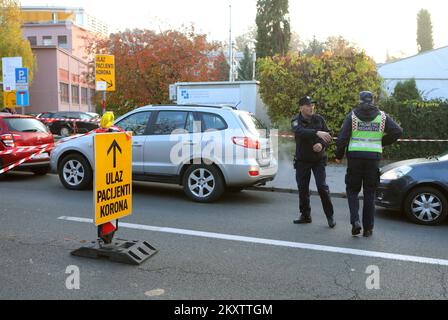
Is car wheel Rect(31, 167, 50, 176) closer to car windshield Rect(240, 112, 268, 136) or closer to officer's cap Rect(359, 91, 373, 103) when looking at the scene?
car windshield Rect(240, 112, 268, 136)

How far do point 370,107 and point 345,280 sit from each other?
2.32m

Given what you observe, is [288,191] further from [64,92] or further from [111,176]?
[64,92]

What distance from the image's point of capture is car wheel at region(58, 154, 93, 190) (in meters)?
8.66

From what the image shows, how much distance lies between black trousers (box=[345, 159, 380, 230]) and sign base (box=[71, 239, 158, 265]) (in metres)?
2.57

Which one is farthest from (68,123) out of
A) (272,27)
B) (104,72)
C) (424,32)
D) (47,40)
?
(424,32)

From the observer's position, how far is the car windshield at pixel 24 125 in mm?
9961

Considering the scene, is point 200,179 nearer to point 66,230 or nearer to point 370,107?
point 66,230

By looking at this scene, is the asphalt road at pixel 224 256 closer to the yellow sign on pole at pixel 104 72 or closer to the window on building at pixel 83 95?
the yellow sign on pole at pixel 104 72

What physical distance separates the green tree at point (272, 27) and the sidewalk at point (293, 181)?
25.6 m

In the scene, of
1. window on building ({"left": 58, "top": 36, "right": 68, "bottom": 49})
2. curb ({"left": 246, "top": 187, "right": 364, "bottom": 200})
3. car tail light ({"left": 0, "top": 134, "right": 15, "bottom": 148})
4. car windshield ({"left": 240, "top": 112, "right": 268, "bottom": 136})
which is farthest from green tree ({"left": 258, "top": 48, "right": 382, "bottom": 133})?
window on building ({"left": 58, "top": 36, "right": 68, "bottom": 49})

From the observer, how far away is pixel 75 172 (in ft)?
28.8

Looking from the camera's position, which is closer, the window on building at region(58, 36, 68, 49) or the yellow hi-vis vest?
the yellow hi-vis vest

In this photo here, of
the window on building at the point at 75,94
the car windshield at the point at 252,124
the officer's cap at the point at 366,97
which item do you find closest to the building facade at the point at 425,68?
the car windshield at the point at 252,124

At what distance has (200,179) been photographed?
7.86 meters
